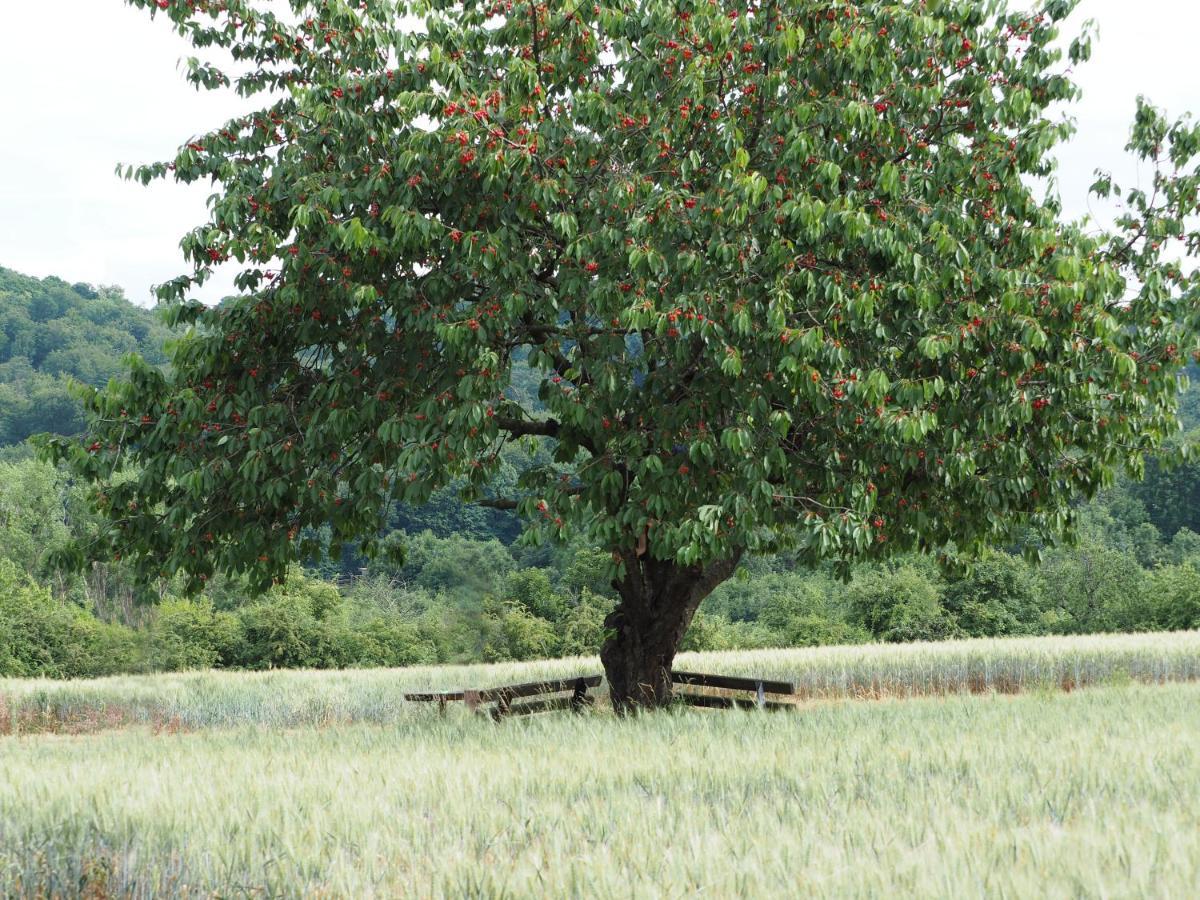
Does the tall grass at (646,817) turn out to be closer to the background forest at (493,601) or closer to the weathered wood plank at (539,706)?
the weathered wood plank at (539,706)

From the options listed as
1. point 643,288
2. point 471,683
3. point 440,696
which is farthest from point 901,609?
point 643,288

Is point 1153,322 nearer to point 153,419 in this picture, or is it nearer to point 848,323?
point 848,323

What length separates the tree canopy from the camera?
1003 centimetres

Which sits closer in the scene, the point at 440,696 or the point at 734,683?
the point at 440,696

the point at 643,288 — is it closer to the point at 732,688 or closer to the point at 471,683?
the point at 732,688

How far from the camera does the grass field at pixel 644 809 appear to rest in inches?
189

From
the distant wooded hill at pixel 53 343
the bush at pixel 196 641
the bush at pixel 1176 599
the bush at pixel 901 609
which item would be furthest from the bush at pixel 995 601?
the distant wooded hill at pixel 53 343

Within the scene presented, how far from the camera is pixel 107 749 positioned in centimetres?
1093

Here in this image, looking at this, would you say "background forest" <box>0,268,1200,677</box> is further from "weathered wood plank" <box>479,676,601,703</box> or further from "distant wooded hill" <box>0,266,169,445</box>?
"distant wooded hill" <box>0,266,169,445</box>

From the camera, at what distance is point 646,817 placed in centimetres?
587

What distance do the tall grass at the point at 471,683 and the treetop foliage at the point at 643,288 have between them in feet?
29.8

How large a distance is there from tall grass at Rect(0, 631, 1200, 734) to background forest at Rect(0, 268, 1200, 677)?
8.04 feet

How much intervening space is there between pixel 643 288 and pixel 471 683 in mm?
13572

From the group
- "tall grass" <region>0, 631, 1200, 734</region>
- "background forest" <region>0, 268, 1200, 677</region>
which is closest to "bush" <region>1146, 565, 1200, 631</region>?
"background forest" <region>0, 268, 1200, 677</region>
